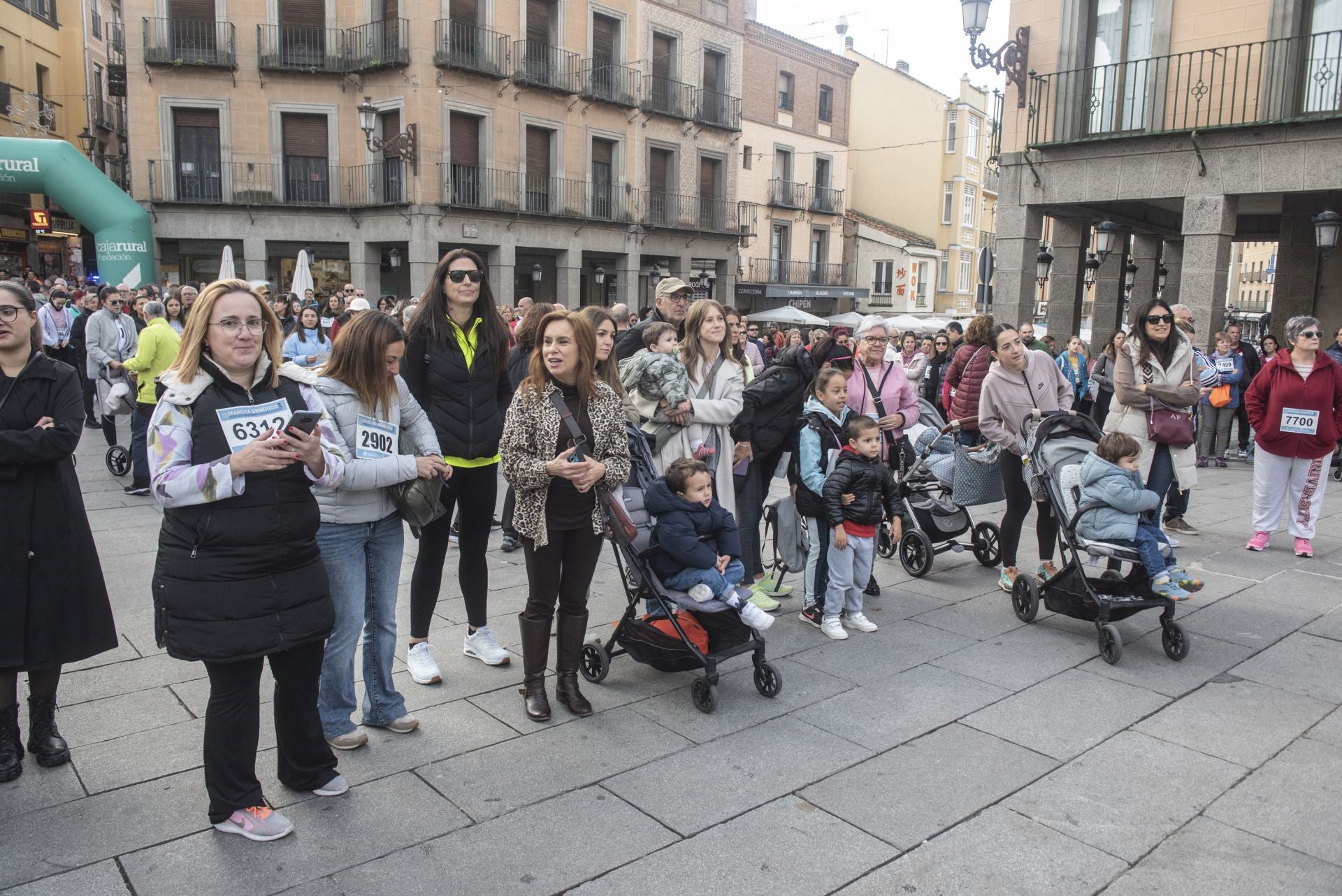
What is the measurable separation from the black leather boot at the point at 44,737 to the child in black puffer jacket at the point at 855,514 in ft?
12.3

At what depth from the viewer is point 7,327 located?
3.63 m

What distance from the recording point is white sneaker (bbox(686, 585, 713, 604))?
4.49 m

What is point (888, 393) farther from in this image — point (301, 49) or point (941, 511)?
point (301, 49)

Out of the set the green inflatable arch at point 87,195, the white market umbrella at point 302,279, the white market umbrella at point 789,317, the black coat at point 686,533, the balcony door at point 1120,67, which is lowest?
the black coat at point 686,533

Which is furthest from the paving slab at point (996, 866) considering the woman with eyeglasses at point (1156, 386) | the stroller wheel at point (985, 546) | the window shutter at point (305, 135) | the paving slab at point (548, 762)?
the window shutter at point (305, 135)

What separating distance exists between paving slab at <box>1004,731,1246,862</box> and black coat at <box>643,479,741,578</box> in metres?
1.65

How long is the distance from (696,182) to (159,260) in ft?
53.4

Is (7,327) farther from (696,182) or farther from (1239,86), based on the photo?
(696,182)

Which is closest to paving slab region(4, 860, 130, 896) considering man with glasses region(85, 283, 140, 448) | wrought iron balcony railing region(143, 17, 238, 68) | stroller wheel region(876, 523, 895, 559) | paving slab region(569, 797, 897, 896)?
paving slab region(569, 797, 897, 896)

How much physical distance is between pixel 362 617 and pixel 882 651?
2.85 m

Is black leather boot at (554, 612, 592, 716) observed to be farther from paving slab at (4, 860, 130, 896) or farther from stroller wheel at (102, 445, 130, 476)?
stroller wheel at (102, 445, 130, 476)

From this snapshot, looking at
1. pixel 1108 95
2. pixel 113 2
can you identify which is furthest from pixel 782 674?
pixel 113 2

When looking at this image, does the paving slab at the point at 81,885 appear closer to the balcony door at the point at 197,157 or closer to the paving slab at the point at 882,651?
the paving slab at the point at 882,651

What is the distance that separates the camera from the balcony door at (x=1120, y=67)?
13.5m
